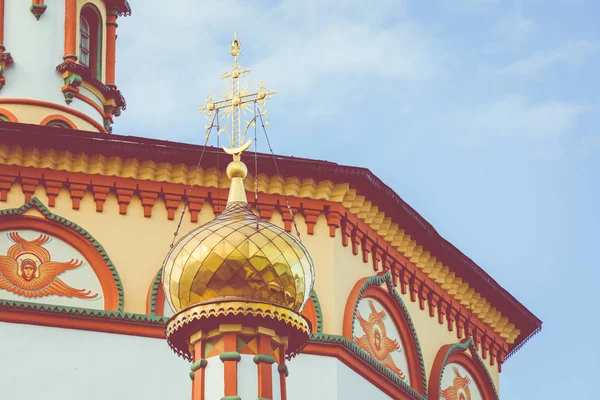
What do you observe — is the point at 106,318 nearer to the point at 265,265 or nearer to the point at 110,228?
the point at 110,228

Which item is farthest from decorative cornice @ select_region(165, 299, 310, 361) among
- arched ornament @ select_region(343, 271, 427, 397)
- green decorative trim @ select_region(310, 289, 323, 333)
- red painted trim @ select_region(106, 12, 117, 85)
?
red painted trim @ select_region(106, 12, 117, 85)

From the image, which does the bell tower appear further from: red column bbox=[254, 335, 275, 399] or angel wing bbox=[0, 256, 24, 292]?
red column bbox=[254, 335, 275, 399]

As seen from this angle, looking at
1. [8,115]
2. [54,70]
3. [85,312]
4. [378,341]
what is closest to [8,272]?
[85,312]

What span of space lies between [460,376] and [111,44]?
6343mm

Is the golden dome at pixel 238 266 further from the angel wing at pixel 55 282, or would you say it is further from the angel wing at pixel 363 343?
the angel wing at pixel 363 343

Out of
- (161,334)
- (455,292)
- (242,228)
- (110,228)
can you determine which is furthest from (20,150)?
(455,292)

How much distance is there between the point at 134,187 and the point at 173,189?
44cm

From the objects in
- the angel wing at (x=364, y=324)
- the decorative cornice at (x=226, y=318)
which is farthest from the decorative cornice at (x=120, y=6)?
the decorative cornice at (x=226, y=318)

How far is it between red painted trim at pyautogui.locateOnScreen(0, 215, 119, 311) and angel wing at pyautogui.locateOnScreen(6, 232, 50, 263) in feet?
0.29

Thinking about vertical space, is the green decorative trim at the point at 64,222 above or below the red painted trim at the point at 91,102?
below

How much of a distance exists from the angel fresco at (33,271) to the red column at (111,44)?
14.9ft

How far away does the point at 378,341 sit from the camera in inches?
851

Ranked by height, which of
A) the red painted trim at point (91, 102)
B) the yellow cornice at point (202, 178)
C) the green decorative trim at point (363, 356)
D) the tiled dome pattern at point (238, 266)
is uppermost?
the red painted trim at point (91, 102)

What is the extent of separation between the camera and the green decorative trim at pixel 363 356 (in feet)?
67.2
